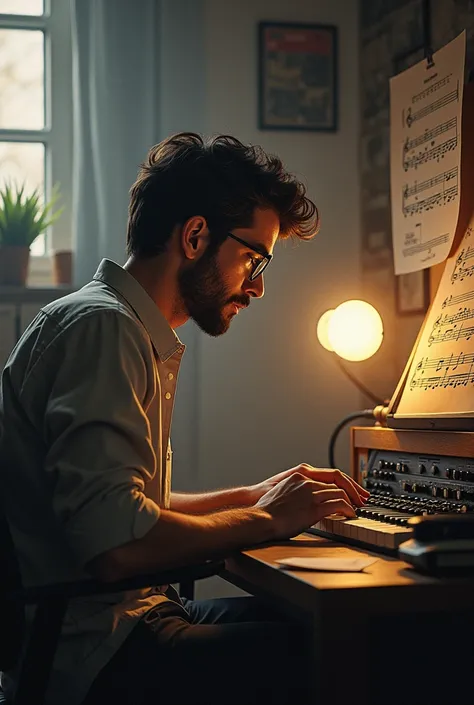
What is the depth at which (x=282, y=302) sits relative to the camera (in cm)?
350

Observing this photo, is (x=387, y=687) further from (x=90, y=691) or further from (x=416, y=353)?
(x=416, y=353)

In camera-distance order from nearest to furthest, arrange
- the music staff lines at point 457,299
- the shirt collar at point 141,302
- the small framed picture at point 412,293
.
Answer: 1. the shirt collar at point 141,302
2. the music staff lines at point 457,299
3. the small framed picture at point 412,293

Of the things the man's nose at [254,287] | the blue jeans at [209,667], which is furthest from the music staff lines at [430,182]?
the blue jeans at [209,667]

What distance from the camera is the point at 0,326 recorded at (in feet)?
10.9

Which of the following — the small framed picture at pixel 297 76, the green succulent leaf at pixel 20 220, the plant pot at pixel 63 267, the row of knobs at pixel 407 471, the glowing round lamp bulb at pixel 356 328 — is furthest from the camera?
the small framed picture at pixel 297 76

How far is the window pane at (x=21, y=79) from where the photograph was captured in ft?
11.9

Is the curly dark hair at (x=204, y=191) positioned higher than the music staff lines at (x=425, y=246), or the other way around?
the curly dark hair at (x=204, y=191)

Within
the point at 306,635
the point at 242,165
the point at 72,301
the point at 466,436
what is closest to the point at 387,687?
the point at 306,635

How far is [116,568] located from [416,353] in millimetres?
1169

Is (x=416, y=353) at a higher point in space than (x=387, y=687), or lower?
higher

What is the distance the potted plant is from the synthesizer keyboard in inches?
62.4

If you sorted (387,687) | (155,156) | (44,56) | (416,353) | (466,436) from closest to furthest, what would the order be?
(387,687)
(466,436)
(155,156)
(416,353)
(44,56)

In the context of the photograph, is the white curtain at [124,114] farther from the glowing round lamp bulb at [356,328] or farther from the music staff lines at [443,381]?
the music staff lines at [443,381]

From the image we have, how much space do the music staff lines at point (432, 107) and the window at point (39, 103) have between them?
1443mm
